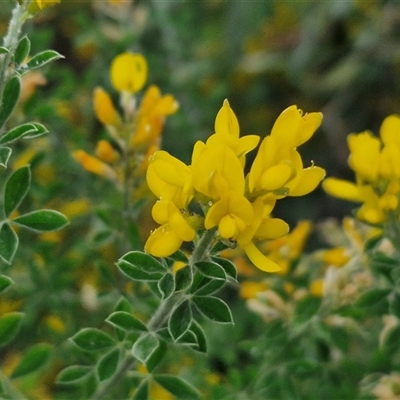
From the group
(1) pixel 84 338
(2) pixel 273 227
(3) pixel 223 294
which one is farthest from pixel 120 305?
(3) pixel 223 294

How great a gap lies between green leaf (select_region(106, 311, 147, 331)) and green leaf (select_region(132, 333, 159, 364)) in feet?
0.05

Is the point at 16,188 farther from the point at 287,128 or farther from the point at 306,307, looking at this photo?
the point at 306,307

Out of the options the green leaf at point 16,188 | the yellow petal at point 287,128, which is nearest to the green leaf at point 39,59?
the green leaf at point 16,188

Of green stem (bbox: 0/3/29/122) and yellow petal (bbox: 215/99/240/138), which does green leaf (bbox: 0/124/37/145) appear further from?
yellow petal (bbox: 215/99/240/138)

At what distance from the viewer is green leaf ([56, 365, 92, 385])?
2.65 feet

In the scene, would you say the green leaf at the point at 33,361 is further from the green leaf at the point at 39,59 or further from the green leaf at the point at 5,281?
the green leaf at the point at 39,59

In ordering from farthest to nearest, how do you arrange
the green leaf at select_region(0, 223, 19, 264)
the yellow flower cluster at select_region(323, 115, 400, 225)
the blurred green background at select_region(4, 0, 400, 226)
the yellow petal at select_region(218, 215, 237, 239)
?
the blurred green background at select_region(4, 0, 400, 226)
the yellow flower cluster at select_region(323, 115, 400, 225)
the green leaf at select_region(0, 223, 19, 264)
the yellow petal at select_region(218, 215, 237, 239)

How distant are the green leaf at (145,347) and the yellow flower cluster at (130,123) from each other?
1.20ft

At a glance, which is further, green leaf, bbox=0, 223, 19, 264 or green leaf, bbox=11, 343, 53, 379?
green leaf, bbox=11, 343, 53, 379

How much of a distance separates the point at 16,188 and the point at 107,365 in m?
0.23

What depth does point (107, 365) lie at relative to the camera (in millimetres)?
756

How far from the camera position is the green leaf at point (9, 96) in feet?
2.24

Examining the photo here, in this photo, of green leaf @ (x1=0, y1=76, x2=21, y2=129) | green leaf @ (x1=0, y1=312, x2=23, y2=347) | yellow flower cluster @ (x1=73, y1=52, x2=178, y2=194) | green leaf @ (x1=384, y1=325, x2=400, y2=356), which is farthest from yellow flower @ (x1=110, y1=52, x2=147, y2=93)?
green leaf @ (x1=384, y1=325, x2=400, y2=356)

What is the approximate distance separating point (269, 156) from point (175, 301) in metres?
0.18
